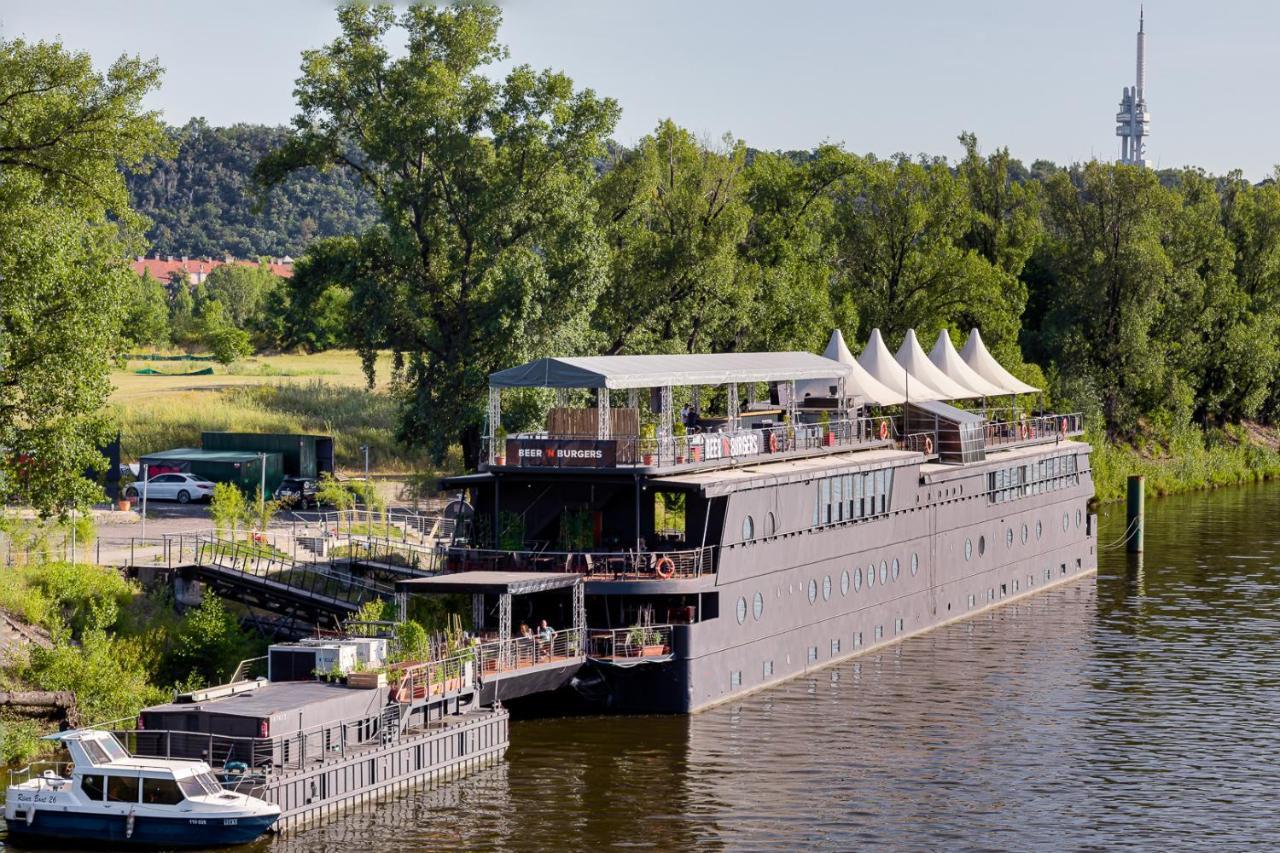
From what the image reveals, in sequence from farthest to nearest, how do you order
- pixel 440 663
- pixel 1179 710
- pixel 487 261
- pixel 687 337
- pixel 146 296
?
pixel 146 296
pixel 687 337
pixel 487 261
pixel 1179 710
pixel 440 663

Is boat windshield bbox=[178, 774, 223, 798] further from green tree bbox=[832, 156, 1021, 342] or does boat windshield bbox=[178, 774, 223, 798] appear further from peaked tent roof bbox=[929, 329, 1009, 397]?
green tree bbox=[832, 156, 1021, 342]

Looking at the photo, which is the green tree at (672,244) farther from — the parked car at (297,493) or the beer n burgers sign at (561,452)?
the beer n burgers sign at (561,452)

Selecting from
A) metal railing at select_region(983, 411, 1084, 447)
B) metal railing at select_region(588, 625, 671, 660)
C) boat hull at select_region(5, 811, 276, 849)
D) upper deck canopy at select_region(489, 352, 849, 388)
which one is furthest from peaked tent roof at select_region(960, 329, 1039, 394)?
boat hull at select_region(5, 811, 276, 849)

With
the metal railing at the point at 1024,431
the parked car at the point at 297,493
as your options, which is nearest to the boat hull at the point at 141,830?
the parked car at the point at 297,493

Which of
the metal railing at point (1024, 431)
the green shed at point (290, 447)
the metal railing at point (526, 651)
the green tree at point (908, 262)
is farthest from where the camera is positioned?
the green tree at point (908, 262)

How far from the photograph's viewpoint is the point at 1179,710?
184 feet

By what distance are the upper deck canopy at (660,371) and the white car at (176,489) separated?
2224 centimetres

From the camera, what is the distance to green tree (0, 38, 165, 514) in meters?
50.5

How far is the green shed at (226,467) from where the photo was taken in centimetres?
7688

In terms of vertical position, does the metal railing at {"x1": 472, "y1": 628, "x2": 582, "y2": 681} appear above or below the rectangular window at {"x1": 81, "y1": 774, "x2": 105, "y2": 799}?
above

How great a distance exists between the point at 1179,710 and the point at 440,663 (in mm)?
22322

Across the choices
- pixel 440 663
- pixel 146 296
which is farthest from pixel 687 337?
pixel 146 296

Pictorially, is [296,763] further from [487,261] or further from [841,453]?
[487,261]

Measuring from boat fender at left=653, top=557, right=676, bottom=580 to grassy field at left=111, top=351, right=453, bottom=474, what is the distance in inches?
1508
